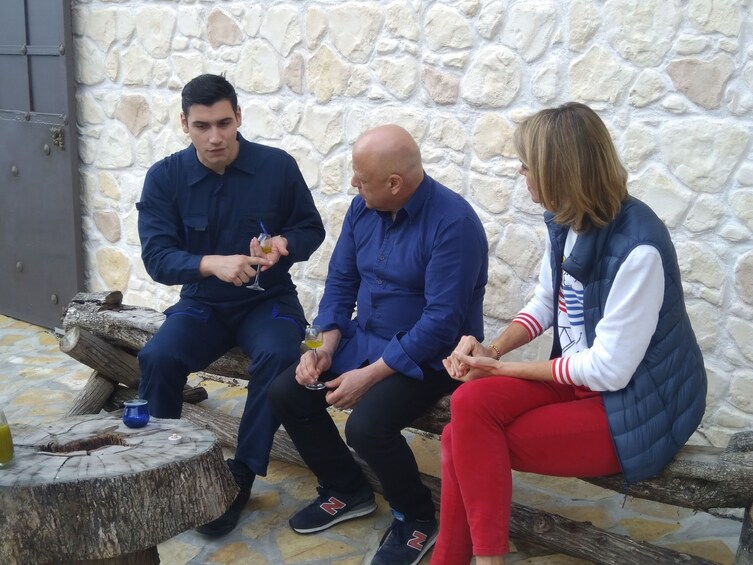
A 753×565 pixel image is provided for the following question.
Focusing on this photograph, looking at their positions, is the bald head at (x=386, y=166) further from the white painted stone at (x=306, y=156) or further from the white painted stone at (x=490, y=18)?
the white painted stone at (x=306, y=156)

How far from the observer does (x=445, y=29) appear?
4.48 metres

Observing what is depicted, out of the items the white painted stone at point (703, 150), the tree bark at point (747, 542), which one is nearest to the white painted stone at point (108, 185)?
the white painted stone at point (703, 150)

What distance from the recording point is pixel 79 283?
6305 millimetres

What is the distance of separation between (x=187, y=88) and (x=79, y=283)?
2940 mm

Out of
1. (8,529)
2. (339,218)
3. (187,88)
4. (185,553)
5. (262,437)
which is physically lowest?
(185,553)

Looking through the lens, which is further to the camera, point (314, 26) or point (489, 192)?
point (314, 26)

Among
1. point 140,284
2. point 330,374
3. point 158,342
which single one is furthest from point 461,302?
point 140,284

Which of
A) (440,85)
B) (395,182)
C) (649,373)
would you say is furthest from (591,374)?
(440,85)

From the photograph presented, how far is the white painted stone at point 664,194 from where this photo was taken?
12.9ft

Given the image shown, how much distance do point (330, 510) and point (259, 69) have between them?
278cm

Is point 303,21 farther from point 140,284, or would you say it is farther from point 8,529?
point 8,529

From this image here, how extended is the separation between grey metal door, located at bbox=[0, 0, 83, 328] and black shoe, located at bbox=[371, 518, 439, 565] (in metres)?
3.76

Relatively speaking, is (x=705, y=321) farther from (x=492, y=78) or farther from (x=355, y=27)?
(x=355, y=27)

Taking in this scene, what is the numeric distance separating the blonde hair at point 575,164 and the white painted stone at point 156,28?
3.53 meters
